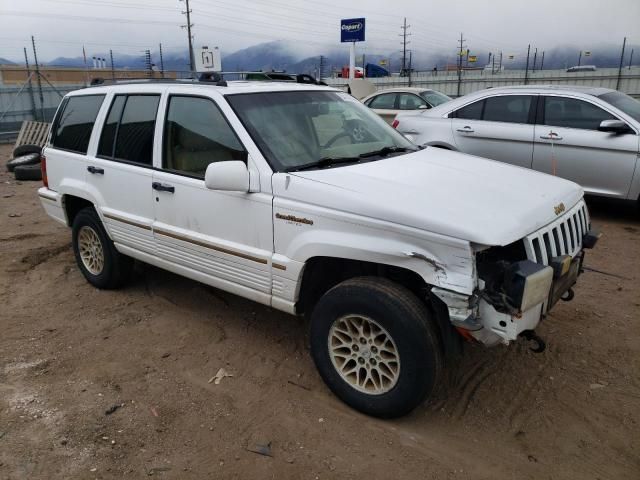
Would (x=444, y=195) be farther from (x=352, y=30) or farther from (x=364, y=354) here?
(x=352, y=30)

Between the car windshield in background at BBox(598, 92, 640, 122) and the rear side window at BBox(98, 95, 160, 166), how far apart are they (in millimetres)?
5866

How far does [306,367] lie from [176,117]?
2.10m

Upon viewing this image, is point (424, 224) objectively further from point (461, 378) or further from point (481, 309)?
point (461, 378)

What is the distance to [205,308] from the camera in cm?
480

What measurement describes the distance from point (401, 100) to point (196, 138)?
9.03 meters

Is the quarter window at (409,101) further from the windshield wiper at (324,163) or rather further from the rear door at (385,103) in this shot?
the windshield wiper at (324,163)

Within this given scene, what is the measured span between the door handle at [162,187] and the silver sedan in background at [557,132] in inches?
202

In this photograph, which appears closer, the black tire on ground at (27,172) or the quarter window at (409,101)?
the black tire on ground at (27,172)

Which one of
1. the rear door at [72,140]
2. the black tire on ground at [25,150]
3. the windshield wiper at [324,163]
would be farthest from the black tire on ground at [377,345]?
the black tire on ground at [25,150]

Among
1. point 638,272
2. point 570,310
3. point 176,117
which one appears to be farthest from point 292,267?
point 638,272

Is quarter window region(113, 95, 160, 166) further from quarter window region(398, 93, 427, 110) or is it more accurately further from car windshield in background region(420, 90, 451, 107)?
car windshield in background region(420, 90, 451, 107)

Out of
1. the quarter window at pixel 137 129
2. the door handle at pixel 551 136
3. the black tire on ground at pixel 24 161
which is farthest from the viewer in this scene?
the black tire on ground at pixel 24 161

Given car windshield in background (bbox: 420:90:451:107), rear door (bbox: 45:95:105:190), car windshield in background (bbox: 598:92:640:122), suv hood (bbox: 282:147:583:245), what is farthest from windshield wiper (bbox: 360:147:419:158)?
car windshield in background (bbox: 420:90:451:107)

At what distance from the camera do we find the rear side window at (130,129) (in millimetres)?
4297
